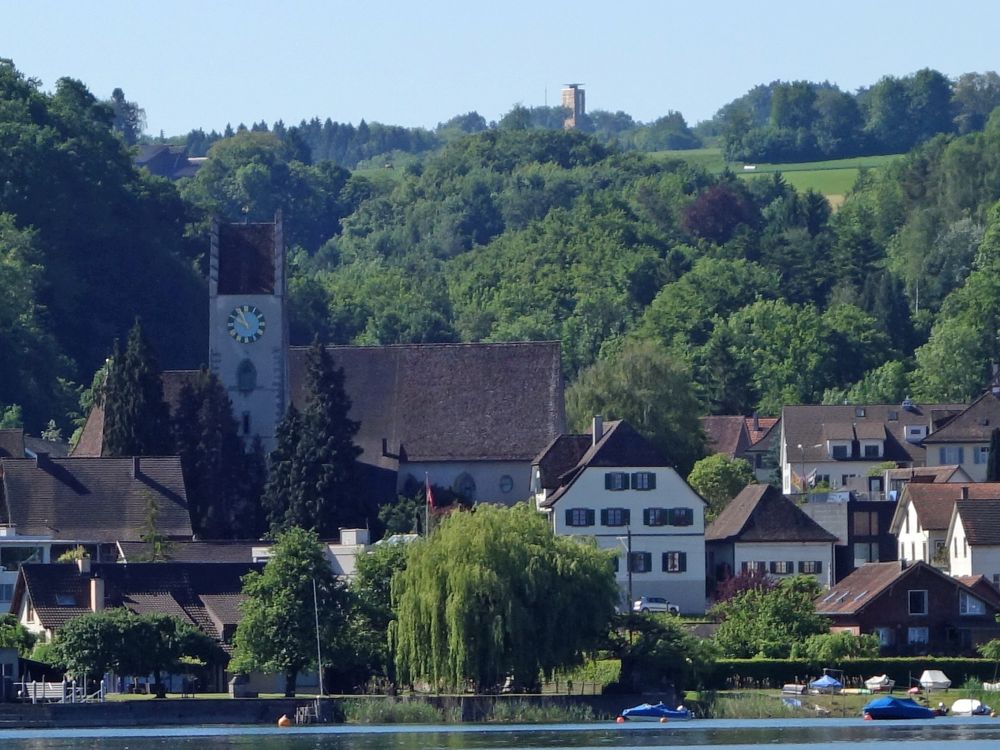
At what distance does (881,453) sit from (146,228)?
155 feet

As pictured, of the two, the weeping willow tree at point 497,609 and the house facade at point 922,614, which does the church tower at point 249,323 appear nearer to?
the house facade at point 922,614

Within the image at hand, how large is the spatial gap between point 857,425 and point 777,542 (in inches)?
1254

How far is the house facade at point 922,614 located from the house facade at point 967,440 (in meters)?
39.2

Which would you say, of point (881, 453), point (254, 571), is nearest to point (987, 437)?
point (881, 453)

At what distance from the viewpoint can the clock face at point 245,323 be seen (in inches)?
4582

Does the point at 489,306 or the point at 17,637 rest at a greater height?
the point at 489,306

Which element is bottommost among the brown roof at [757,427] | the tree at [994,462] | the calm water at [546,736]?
the calm water at [546,736]

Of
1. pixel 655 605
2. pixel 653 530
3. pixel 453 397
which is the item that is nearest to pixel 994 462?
pixel 453 397

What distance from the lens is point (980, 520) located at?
97.2 meters

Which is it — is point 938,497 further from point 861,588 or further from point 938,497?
point 861,588

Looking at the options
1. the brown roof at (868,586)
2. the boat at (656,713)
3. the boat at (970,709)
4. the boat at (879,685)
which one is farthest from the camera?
the brown roof at (868,586)

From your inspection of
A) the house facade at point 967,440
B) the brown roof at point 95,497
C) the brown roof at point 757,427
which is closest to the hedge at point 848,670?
the brown roof at point 95,497

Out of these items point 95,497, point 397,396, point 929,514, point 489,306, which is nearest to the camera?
point 95,497

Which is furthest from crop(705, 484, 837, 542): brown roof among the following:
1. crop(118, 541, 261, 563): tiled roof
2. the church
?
crop(118, 541, 261, 563): tiled roof
